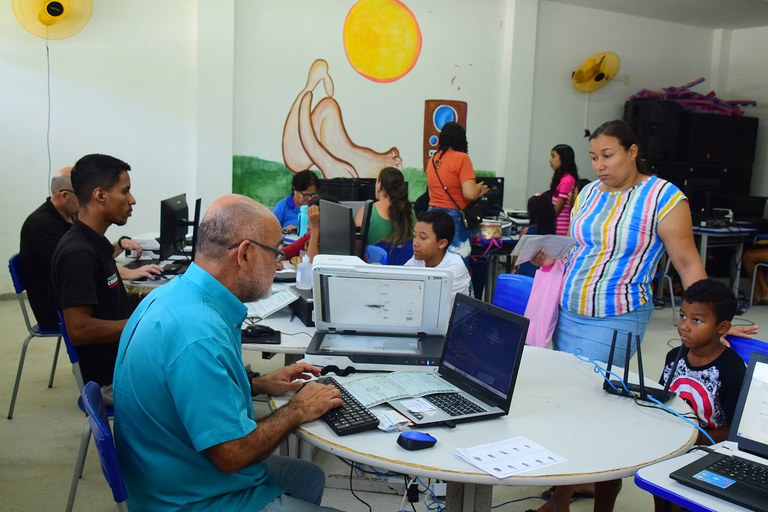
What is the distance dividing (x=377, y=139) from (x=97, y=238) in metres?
4.96

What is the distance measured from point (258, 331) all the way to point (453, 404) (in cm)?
95

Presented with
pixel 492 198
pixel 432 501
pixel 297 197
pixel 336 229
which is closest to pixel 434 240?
pixel 336 229

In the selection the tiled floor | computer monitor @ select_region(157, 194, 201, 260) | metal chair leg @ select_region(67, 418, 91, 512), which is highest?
computer monitor @ select_region(157, 194, 201, 260)

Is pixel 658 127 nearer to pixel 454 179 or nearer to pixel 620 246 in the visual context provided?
pixel 454 179

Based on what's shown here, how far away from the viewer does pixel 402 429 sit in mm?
1685

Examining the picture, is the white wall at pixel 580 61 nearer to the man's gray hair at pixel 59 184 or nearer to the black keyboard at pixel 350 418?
the man's gray hair at pixel 59 184

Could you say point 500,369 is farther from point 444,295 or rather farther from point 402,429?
point 444,295

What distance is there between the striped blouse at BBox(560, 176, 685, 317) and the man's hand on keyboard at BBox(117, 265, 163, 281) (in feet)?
6.86

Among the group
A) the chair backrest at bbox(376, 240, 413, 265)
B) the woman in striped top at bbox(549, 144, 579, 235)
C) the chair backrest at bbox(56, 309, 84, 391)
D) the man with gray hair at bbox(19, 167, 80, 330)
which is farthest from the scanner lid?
the woman in striped top at bbox(549, 144, 579, 235)

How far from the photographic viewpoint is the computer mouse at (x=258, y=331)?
2.49 meters

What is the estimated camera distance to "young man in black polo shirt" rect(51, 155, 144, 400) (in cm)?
253

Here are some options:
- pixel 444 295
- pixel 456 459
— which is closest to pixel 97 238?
pixel 444 295

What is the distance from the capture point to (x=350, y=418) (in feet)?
5.58

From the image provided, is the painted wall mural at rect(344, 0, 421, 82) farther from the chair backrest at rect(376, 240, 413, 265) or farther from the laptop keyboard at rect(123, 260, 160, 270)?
the laptop keyboard at rect(123, 260, 160, 270)
